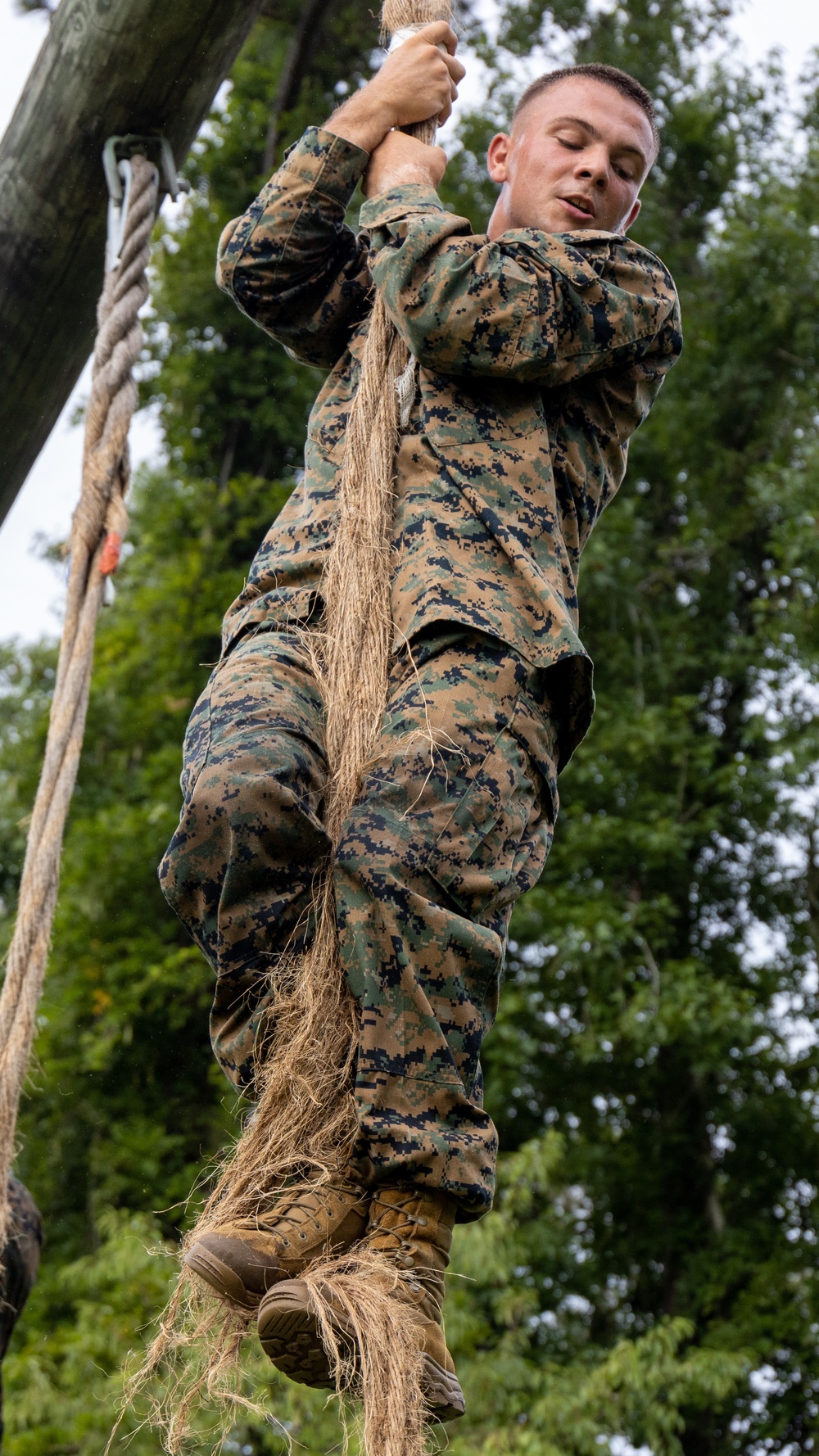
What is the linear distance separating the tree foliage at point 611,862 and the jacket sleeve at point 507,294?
267 inches

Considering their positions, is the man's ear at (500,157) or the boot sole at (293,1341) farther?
the man's ear at (500,157)

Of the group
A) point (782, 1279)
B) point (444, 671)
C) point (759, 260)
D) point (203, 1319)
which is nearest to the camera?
point (203, 1319)

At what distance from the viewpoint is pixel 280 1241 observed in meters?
2.05

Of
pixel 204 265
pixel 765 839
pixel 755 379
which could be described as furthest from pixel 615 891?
pixel 204 265

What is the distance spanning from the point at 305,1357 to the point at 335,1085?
1.17ft

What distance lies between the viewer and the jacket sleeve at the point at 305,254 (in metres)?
2.67

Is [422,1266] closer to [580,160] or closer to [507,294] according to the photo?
[507,294]

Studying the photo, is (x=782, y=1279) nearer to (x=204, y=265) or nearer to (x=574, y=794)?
(x=574, y=794)

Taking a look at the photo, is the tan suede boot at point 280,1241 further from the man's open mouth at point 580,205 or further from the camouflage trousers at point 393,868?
the man's open mouth at point 580,205

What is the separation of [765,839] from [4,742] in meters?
5.81

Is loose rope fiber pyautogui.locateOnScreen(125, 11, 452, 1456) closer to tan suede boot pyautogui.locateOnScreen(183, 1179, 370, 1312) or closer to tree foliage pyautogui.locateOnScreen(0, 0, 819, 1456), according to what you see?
tan suede boot pyautogui.locateOnScreen(183, 1179, 370, 1312)

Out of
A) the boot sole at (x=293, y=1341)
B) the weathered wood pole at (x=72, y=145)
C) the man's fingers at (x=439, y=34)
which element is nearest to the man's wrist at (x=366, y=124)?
the man's fingers at (x=439, y=34)

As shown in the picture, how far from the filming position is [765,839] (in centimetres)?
1308

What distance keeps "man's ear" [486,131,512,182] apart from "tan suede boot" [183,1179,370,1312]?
5.70ft
